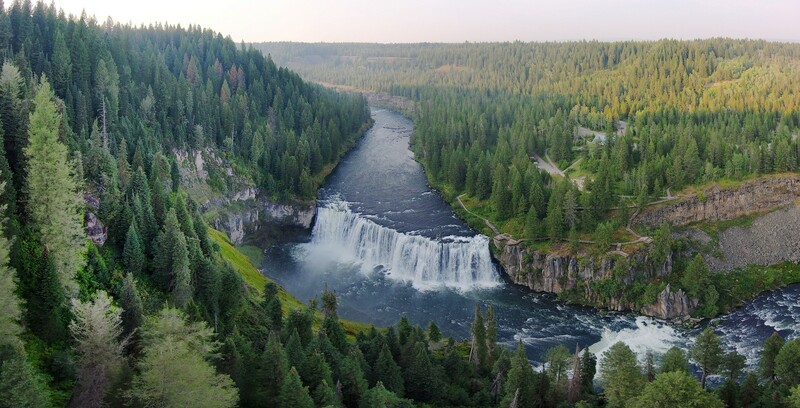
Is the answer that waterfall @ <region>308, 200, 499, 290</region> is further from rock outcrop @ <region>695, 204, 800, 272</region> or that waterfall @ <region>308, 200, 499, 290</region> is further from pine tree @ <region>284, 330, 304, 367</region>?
pine tree @ <region>284, 330, 304, 367</region>

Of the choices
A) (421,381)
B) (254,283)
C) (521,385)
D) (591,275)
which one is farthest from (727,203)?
(254,283)

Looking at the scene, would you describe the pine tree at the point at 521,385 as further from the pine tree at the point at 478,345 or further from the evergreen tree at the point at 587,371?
the pine tree at the point at 478,345

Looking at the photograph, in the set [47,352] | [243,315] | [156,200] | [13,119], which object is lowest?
[243,315]

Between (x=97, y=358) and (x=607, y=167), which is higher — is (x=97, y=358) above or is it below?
above

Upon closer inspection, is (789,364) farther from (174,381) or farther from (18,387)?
(18,387)

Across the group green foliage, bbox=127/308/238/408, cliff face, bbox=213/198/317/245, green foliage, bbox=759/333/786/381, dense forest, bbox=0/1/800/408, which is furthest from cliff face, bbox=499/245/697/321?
green foliage, bbox=127/308/238/408

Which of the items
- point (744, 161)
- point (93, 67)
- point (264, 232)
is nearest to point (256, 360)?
point (264, 232)

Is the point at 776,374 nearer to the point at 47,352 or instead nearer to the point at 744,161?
the point at 47,352
